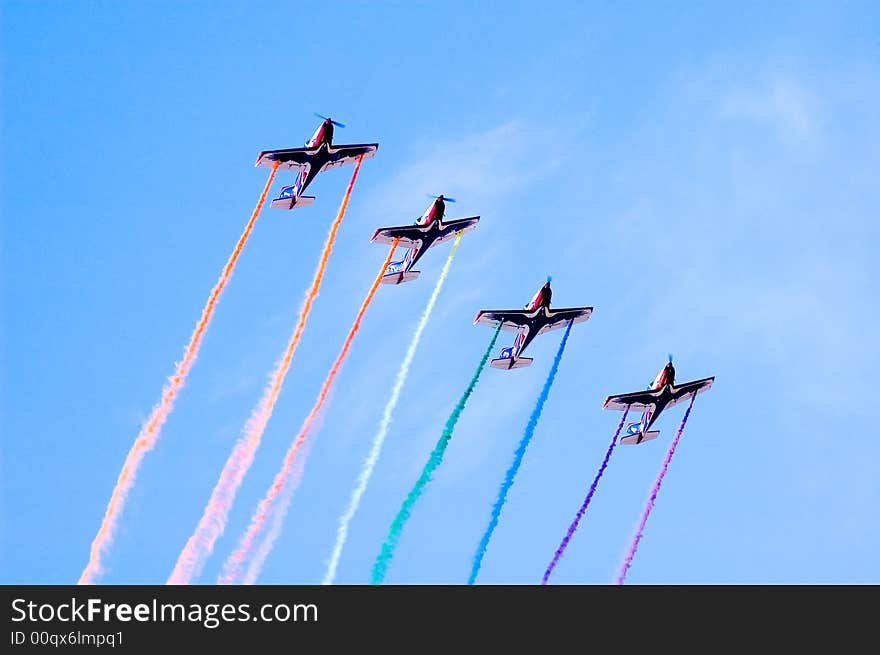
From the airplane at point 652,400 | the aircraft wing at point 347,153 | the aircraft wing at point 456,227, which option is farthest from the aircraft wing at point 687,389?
the aircraft wing at point 347,153

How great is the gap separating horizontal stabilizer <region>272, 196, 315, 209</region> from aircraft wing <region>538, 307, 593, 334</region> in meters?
16.2

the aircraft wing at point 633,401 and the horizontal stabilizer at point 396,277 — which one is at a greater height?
the horizontal stabilizer at point 396,277

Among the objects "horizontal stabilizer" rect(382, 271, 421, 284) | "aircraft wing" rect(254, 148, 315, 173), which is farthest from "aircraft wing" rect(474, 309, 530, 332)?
"aircraft wing" rect(254, 148, 315, 173)

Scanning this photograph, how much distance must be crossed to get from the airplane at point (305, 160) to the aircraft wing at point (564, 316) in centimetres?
1605

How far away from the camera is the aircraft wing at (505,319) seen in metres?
95.9

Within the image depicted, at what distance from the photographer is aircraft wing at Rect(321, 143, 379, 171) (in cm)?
9712

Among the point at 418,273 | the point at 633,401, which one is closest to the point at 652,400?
the point at 633,401

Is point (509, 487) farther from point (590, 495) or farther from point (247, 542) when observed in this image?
point (247, 542)

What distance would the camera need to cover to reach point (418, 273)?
322 ft

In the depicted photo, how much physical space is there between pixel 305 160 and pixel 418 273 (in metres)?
9.70

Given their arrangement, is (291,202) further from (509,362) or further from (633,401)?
(633,401)

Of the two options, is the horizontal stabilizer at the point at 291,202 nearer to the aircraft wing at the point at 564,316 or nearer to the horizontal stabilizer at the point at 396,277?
the horizontal stabilizer at the point at 396,277
